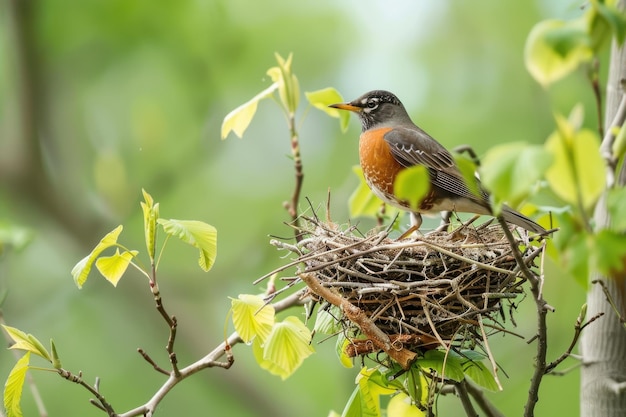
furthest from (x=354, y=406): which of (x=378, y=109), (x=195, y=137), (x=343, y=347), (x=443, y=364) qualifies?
(x=195, y=137)

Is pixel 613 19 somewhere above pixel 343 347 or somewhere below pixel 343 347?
above

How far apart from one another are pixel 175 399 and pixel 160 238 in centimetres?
247

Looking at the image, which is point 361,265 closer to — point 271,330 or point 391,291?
point 391,291

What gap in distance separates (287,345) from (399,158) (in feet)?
4.43

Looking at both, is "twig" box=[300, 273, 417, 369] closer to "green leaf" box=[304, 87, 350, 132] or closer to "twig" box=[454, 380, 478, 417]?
"twig" box=[454, 380, 478, 417]

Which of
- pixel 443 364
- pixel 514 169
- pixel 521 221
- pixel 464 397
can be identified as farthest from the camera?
pixel 521 221

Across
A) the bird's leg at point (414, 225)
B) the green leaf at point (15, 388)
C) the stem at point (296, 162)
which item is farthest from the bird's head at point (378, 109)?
the green leaf at point (15, 388)

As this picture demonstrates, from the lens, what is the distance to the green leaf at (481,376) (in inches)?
100

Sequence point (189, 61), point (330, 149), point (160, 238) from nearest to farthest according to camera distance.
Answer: point (189, 61) < point (160, 238) < point (330, 149)

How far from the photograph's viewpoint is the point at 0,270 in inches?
142

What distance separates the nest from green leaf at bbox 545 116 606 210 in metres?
1.30

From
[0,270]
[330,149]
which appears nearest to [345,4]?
[330,149]

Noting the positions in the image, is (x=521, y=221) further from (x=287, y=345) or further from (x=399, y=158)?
(x=287, y=345)

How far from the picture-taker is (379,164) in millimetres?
3639
